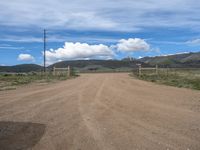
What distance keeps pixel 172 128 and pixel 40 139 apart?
328cm

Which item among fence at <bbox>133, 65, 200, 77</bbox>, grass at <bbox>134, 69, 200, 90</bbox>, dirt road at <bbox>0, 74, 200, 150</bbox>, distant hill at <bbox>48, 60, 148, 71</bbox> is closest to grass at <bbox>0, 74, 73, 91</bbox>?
grass at <bbox>134, 69, 200, 90</bbox>

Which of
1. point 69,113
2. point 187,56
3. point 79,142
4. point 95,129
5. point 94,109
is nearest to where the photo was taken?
point 79,142

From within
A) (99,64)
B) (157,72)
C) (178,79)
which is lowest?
(178,79)

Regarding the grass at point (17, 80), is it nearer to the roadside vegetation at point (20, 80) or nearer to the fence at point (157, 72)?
the roadside vegetation at point (20, 80)

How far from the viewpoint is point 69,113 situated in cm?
1169

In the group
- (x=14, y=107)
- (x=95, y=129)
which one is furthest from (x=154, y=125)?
(x=14, y=107)

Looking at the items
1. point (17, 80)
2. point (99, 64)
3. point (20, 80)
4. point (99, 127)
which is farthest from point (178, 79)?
point (99, 64)

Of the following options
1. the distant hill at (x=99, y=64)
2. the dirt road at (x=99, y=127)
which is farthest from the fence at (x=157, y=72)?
the distant hill at (x=99, y=64)

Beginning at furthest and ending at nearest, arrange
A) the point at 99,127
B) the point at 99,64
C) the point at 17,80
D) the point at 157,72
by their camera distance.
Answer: the point at 99,64 < the point at 157,72 < the point at 17,80 < the point at 99,127

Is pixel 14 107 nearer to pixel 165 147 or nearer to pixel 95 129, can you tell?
pixel 95 129

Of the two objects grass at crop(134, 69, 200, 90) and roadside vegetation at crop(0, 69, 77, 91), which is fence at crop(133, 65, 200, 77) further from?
roadside vegetation at crop(0, 69, 77, 91)

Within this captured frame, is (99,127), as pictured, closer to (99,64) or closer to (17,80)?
(17,80)

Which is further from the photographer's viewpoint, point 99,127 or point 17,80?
point 17,80

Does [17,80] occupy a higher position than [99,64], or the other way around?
[99,64]
